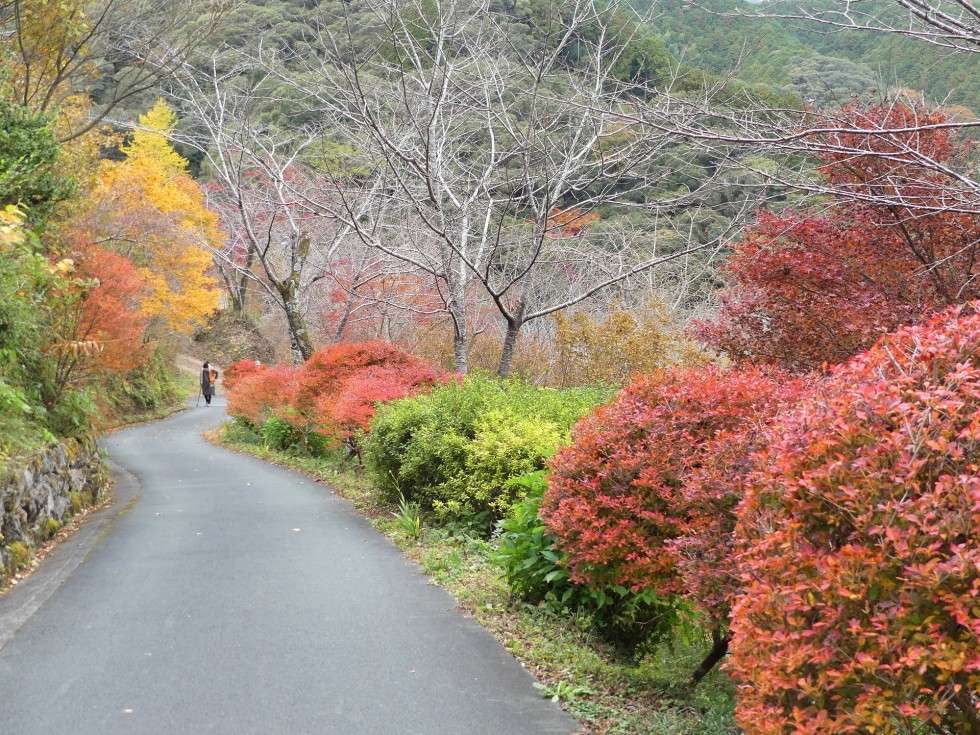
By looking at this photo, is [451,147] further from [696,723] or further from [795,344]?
[696,723]

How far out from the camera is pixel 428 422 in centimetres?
1044

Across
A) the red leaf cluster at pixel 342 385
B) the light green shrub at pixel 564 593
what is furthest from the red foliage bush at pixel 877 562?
the red leaf cluster at pixel 342 385

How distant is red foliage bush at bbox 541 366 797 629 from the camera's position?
4.63 m

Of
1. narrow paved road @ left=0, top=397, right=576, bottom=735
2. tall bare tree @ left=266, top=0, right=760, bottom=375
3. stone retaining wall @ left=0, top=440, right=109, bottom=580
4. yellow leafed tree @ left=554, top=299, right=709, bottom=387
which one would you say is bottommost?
narrow paved road @ left=0, top=397, right=576, bottom=735

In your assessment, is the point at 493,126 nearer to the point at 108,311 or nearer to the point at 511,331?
the point at 511,331

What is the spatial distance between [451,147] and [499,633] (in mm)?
11318

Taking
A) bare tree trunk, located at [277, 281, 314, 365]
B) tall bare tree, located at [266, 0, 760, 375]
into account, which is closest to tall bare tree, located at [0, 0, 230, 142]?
tall bare tree, located at [266, 0, 760, 375]

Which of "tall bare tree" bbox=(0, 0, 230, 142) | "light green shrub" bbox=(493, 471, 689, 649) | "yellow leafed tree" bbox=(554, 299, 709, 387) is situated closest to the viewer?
"light green shrub" bbox=(493, 471, 689, 649)

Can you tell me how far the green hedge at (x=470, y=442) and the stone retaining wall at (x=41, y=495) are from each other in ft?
13.0

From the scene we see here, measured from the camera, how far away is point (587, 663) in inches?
209

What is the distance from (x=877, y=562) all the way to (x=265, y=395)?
18915 mm

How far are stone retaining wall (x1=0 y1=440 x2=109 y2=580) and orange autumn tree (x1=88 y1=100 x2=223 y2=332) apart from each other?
12.2 metres

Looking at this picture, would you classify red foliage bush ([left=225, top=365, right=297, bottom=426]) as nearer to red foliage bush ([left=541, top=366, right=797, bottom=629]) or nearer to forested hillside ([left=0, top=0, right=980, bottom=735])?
forested hillside ([left=0, top=0, right=980, bottom=735])

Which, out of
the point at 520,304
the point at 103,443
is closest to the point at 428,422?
the point at 520,304
